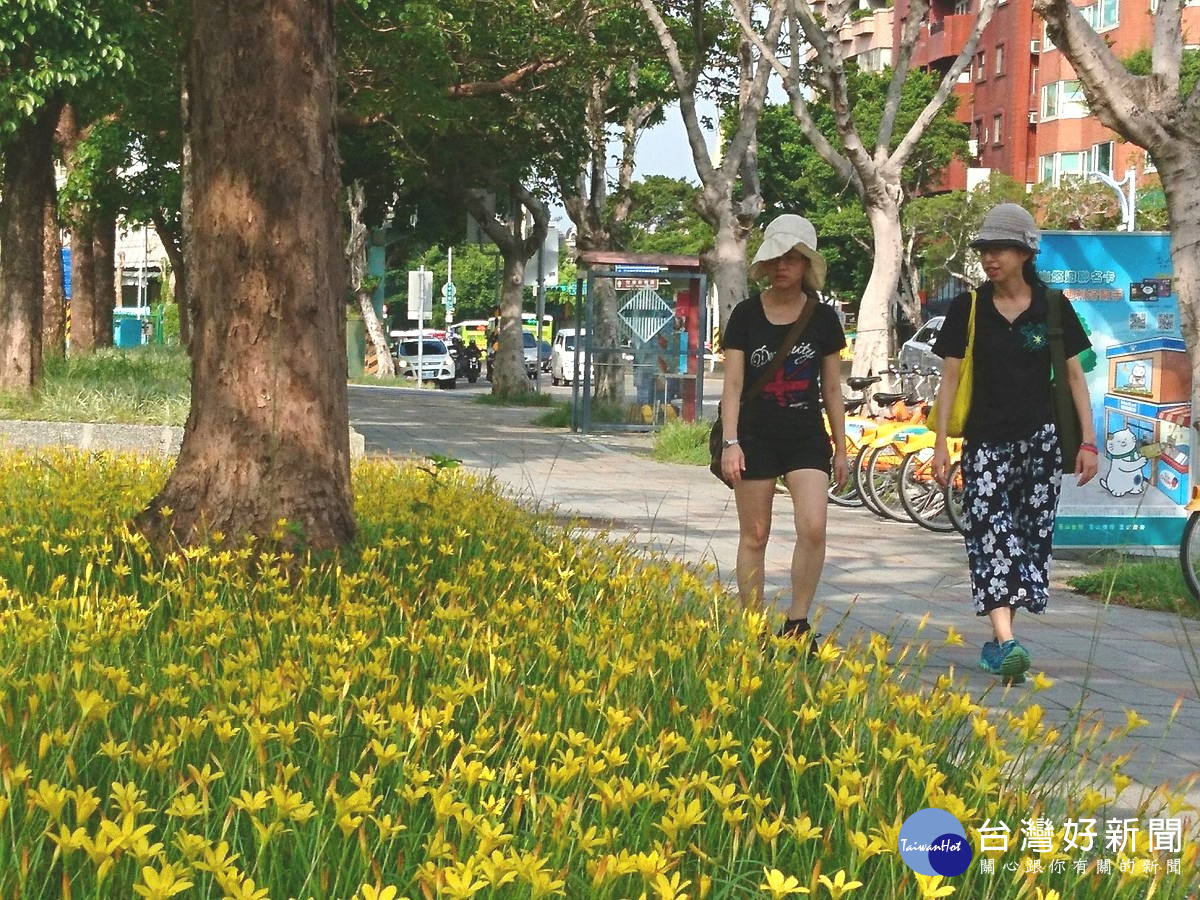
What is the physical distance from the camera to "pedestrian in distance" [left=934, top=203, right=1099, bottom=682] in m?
7.48

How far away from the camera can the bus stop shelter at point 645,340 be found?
2639 centimetres

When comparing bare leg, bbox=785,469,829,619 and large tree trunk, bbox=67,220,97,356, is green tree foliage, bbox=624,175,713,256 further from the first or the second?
bare leg, bbox=785,469,829,619

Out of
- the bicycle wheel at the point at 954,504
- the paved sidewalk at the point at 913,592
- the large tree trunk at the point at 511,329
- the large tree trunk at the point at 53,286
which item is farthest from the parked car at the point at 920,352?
the bicycle wheel at the point at 954,504

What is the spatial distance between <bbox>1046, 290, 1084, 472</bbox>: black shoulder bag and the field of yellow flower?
2.05 metres

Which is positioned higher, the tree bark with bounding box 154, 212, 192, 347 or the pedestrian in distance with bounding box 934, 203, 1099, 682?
the tree bark with bounding box 154, 212, 192, 347

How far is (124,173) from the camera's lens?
37.6m

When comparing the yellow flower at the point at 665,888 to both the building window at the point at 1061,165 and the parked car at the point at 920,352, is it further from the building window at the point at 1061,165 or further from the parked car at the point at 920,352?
the building window at the point at 1061,165

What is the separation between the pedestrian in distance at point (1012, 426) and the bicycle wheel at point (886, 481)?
7.92 m

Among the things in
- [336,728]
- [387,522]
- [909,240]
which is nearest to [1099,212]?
[909,240]

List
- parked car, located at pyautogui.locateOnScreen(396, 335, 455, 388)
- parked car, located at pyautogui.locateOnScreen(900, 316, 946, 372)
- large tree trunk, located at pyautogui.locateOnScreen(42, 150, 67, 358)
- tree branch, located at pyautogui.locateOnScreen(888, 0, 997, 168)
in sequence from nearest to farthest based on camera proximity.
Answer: tree branch, located at pyautogui.locateOnScreen(888, 0, 997, 168), large tree trunk, located at pyautogui.locateOnScreen(42, 150, 67, 358), parked car, located at pyautogui.locateOnScreen(900, 316, 946, 372), parked car, located at pyautogui.locateOnScreen(396, 335, 455, 388)

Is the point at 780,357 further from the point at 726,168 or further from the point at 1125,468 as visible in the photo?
the point at 726,168

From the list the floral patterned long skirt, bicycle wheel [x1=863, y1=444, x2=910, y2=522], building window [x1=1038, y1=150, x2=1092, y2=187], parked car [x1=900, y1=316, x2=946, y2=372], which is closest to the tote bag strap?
the floral patterned long skirt

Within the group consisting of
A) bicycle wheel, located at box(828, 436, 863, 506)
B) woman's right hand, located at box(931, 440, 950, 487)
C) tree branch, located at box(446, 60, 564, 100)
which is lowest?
bicycle wheel, located at box(828, 436, 863, 506)

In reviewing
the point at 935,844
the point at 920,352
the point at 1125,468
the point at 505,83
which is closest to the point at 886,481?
the point at 1125,468
